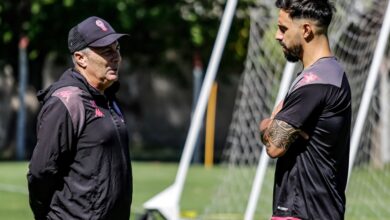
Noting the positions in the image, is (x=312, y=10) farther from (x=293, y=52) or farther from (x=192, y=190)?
(x=192, y=190)

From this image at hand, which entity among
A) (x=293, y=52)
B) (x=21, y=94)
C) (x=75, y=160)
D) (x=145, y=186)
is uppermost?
(x=293, y=52)

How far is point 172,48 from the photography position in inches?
1084

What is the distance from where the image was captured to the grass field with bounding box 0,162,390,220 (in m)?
13.6

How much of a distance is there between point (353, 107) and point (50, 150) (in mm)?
9252

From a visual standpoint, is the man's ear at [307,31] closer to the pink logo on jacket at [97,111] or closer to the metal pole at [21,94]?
the pink logo on jacket at [97,111]

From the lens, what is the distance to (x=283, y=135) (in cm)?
538

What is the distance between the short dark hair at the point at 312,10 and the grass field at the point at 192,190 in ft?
19.7

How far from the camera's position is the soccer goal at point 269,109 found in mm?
10570

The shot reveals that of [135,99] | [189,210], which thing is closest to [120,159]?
[189,210]

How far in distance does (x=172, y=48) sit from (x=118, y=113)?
21.5m

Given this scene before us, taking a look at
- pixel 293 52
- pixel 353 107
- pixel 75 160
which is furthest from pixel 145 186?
pixel 293 52

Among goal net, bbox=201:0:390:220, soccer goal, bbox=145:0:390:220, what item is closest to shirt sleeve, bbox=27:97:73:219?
soccer goal, bbox=145:0:390:220

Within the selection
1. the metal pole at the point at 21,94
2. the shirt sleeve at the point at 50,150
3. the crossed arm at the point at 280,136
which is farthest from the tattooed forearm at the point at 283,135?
the metal pole at the point at 21,94

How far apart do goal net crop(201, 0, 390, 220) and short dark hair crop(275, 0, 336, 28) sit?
7.51m
